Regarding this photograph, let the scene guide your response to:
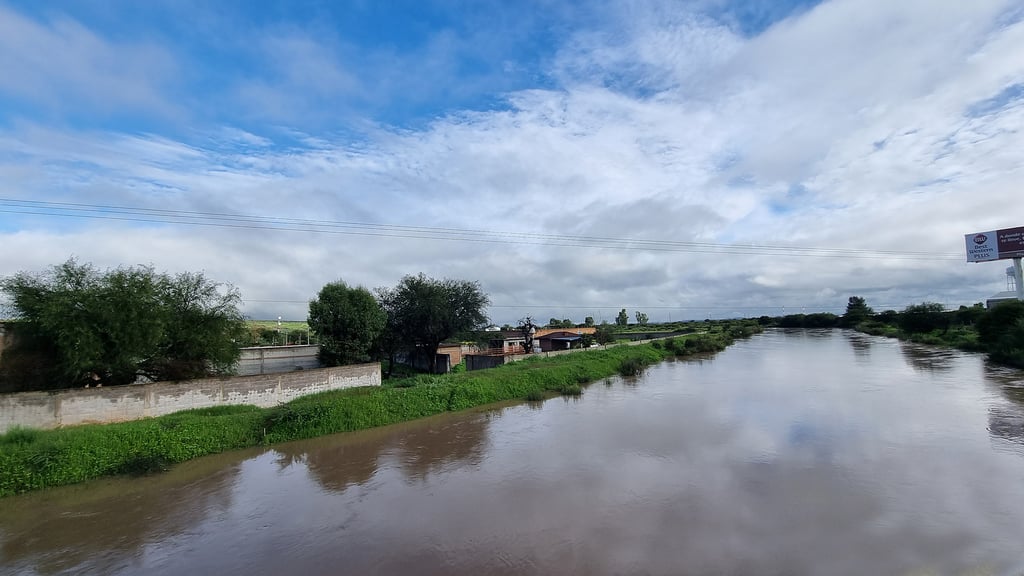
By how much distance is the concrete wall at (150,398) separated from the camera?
11.5 meters

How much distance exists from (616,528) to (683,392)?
48.2 ft

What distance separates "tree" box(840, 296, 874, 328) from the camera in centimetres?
7888

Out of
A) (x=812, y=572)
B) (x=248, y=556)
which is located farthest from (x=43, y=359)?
(x=812, y=572)

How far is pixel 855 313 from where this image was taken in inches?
3255

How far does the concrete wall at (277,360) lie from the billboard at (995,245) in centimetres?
5803

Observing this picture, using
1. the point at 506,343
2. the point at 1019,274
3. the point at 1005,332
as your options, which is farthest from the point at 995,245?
the point at 506,343

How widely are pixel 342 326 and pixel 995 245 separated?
57.0 m

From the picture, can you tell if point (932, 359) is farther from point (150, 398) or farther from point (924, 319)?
point (150, 398)

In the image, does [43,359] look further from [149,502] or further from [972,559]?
[972,559]

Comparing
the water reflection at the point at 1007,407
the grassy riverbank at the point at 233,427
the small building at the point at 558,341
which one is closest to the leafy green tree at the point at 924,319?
the water reflection at the point at 1007,407

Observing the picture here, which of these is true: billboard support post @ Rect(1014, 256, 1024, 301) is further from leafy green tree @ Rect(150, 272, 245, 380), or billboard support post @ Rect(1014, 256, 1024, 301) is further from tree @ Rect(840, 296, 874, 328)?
leafy green tree @ Rect(150, 272, 245, 380)

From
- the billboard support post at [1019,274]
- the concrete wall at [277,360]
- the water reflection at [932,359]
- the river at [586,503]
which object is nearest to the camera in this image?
the river at [586,503]

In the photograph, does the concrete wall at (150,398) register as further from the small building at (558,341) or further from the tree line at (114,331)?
the small building at (558,341)

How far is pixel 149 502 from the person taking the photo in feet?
30.3
